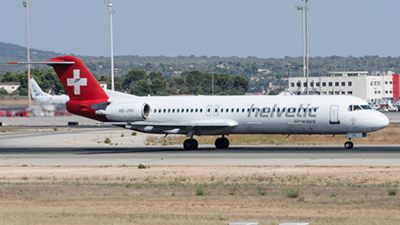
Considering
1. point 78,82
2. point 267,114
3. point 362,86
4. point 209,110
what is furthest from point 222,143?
point 362,86

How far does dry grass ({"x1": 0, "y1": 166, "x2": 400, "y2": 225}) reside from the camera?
14.8m

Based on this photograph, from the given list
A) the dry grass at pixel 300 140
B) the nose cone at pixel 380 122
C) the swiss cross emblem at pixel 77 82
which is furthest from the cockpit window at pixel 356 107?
the swiss cross emblem at pixel 77 82

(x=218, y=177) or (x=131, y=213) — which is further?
(x=218, y=177)

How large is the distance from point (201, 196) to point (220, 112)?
2126cm

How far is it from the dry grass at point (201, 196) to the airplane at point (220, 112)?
11.0m

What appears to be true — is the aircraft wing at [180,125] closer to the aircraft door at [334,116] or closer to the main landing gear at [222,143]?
the main landing gear at [222,143]

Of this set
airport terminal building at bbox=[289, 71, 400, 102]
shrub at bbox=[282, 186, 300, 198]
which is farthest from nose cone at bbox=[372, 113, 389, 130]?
airport terminal building at bbox=[289, 71, 400, 102]

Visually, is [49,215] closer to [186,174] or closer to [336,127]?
[186,174]

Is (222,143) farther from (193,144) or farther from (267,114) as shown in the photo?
(267,114)

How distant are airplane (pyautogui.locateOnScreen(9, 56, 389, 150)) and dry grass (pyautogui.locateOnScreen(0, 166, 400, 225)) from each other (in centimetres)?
1105

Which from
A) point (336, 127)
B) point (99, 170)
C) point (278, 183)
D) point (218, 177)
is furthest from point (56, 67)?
point (278, 183)

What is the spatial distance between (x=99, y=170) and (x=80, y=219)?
12707 mm

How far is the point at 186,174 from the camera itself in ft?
81.8

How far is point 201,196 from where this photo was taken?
61.0 ft
